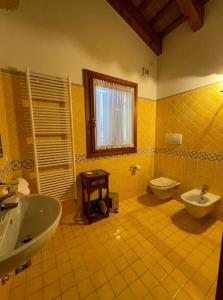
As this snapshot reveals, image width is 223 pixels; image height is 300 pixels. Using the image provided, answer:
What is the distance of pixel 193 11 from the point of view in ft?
6.19

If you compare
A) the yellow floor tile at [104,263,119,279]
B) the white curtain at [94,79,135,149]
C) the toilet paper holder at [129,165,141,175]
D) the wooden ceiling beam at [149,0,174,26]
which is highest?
the wooden ceiling beam at [149,0,174,26]

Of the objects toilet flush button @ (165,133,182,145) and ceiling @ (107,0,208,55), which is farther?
toilet flush button @ (165,133,182,145)

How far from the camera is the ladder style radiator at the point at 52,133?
175cm

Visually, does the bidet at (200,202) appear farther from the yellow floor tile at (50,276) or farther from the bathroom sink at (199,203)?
the yellow floor tile at (50,276)

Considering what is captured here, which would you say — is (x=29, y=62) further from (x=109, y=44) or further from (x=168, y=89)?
(x=168, y=89)

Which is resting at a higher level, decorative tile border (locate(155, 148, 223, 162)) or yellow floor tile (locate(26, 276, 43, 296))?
decorative tile border (locate(155, 148, 223, 162))

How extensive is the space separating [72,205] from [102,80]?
1952 mm

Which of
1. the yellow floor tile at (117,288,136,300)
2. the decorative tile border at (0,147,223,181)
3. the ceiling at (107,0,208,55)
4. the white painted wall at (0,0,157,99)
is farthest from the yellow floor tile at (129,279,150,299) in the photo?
the ceiling at (107,0,208,55)

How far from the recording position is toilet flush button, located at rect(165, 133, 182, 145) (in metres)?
2.48

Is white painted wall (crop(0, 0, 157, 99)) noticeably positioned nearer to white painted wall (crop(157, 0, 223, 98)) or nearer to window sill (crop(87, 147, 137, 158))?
white painted wall (crop(157, 0, 223, 98))

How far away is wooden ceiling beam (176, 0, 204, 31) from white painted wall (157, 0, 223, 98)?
0.08 metres

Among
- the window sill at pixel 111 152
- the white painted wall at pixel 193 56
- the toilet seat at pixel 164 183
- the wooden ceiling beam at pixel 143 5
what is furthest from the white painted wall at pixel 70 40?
the toilet seat at pixel 164 183

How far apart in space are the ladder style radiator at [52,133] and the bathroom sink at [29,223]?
0.72 m

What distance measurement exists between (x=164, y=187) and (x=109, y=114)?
58.6 inches
